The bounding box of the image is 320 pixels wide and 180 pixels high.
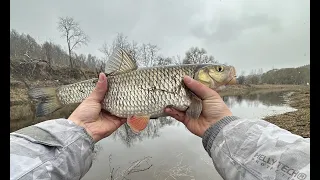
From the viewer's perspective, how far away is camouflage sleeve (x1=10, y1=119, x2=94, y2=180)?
1409mm

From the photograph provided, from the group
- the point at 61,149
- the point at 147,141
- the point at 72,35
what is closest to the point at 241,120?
the point at 61,149

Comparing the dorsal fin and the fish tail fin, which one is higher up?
the dorsal fin

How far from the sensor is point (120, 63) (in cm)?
272

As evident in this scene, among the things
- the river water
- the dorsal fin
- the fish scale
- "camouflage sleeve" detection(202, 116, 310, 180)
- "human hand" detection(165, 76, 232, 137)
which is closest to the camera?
"camouflage sleeve" detection(202, 116, 310, 180)

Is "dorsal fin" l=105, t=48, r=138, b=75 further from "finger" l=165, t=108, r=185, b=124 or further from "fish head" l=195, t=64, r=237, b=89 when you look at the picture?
"fish head" l=195, t=64, r=237, b=89

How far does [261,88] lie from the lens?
165 ft

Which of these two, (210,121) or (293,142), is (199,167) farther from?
(293,142)

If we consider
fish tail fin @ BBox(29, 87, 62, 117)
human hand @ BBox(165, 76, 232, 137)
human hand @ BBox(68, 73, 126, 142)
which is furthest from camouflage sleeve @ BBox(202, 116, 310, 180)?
fish tail fin @ BBox(29, 87, 62, 117)

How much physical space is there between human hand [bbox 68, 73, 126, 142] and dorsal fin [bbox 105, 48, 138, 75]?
0.62ft

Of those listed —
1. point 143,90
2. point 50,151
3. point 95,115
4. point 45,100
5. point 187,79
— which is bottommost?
point 50,151

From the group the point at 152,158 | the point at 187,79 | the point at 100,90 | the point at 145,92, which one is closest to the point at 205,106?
the point at 187,79

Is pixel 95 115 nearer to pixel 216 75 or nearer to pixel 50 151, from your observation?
pixel 50 151

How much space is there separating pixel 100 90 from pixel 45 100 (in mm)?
643

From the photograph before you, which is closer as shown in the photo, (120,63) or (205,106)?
(205,106)
